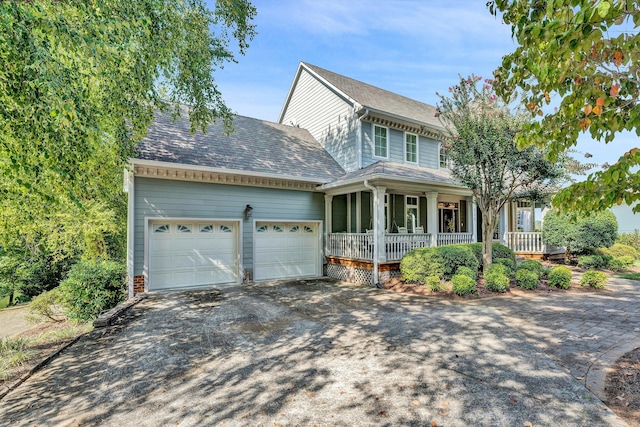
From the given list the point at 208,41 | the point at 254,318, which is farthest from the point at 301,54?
the point at 254,318

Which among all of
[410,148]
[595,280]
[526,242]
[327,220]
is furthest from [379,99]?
[595,280]

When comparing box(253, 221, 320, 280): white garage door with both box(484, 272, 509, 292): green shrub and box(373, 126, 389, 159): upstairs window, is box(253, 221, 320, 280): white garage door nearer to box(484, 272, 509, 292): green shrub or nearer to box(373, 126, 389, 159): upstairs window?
box(373, 126, 389, 159): upstairs window

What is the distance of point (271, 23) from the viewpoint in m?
9.45

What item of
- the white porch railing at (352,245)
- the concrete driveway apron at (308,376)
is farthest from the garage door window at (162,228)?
the white porch railing at (352,245)

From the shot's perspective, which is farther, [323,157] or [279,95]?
[279,95]

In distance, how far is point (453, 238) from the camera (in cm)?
1157

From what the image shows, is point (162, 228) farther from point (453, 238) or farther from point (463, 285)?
point (453, 238)

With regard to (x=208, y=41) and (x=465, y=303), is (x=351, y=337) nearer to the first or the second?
(x=465, y=303)

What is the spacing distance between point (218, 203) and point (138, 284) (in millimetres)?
3098

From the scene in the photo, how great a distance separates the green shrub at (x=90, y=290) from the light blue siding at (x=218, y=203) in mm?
699

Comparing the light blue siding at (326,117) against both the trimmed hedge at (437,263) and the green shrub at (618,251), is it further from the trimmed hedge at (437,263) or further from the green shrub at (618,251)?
the green shrub at (618,251)

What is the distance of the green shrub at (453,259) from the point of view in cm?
909

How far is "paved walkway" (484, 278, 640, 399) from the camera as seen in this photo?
4.04m

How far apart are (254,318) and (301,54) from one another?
1251cm
